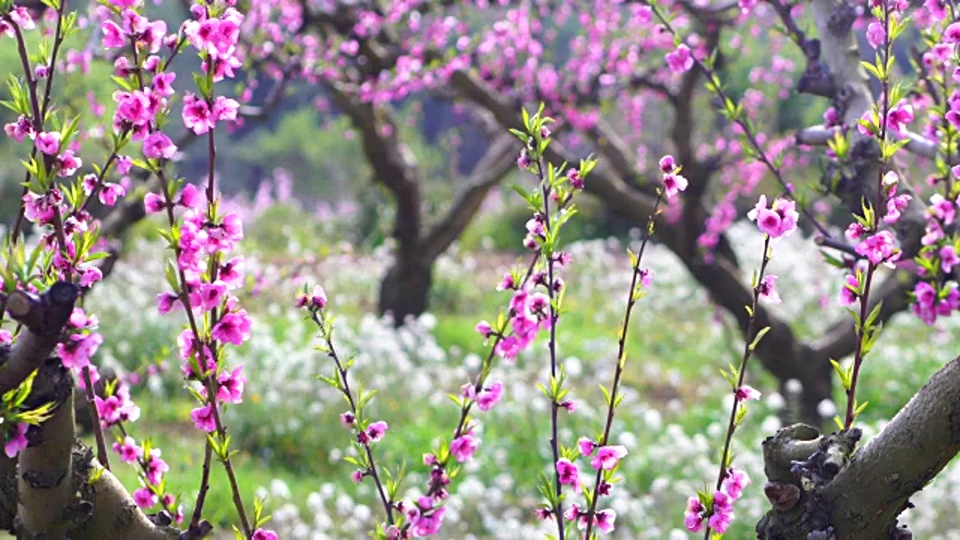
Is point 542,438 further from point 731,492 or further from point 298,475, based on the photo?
point 731,492

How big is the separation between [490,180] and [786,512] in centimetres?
763

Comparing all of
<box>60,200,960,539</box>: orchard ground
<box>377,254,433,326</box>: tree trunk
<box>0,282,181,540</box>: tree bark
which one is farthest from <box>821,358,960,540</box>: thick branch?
<box>377,254,433,326</box>: tree trunk

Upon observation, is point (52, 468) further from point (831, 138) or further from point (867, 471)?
point (831, 138)

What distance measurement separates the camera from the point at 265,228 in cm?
1709

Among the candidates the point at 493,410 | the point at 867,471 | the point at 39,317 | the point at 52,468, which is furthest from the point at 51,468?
the point at 493,410

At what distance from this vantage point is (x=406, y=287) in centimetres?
1007

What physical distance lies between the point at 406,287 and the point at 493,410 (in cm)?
319

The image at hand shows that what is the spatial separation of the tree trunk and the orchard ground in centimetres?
31

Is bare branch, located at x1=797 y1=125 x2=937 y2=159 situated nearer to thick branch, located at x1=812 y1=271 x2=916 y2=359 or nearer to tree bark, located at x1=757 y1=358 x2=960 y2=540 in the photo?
tree bark, located at x1=757 y1=358 x2=960 y2=540

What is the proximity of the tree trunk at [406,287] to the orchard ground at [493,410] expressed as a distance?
0.31 metres

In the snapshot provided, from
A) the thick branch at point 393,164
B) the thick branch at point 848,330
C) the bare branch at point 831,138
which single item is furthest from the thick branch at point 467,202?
the bare branch at point 831,138

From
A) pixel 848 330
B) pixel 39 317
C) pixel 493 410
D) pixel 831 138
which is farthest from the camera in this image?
pixel 493 410

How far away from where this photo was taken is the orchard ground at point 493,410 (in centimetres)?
556

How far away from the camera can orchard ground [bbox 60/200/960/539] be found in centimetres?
556
